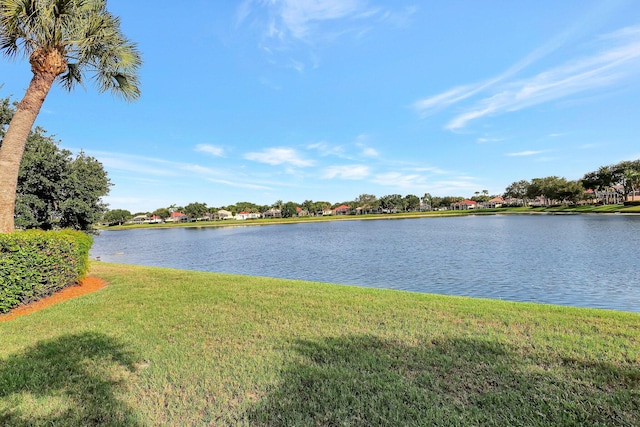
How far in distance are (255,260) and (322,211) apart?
139 m

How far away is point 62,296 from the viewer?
26.7ft

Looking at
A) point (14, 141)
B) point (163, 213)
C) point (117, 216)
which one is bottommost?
point (14, 141)

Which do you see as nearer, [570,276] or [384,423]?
[384,423]

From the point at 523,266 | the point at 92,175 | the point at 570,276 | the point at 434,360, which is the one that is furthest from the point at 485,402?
the point at 92,175

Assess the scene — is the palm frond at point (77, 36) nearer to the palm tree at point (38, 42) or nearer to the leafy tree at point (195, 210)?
the palm tree at point (38, 42)

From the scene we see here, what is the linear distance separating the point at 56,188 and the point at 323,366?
592 inches

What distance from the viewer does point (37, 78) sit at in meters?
7.75

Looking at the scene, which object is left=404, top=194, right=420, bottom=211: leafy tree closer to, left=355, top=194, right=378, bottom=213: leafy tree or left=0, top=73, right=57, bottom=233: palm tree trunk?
left=355, top=194, right=378, bottom=213: leafy tree

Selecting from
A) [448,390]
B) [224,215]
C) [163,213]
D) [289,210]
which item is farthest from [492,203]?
[448,390]

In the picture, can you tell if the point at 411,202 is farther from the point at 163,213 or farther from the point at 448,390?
the point at 448,390

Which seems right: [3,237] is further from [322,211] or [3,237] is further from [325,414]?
[322,211]

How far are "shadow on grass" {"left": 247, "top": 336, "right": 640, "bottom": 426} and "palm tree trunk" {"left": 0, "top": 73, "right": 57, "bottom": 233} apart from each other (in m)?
7.91

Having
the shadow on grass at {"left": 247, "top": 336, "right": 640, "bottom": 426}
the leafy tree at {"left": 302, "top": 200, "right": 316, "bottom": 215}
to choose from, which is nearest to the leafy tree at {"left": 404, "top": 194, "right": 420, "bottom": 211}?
the leafy tree at {"left": 302, "top": 200, "right": 316, "bottom": 215}

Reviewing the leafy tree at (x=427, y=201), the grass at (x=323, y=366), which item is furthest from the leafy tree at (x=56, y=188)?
the leafy tree at (x=427, y=201)
